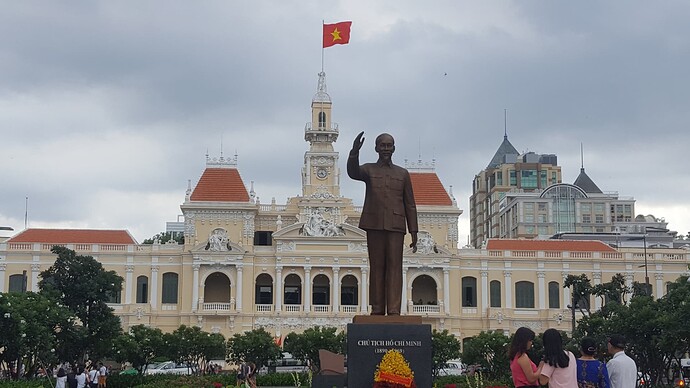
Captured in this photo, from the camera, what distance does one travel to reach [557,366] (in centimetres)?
1064

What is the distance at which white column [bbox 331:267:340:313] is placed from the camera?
214ft

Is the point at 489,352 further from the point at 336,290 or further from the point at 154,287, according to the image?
the point at 154,287

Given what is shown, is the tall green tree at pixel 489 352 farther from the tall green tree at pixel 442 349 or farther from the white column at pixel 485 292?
the white column at pixel 485 292

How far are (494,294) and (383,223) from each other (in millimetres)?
53178

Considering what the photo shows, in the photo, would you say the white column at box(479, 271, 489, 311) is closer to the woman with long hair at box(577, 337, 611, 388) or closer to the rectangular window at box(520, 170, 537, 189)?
the woman with long hair at box(577, 337, 611, 388)

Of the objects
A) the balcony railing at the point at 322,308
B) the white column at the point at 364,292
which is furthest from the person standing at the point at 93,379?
the white column at the point at 364,292

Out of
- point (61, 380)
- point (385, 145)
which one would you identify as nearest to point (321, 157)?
point (61, 380)

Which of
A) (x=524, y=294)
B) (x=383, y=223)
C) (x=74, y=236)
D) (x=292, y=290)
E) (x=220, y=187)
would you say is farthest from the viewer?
(x=74, y=236)

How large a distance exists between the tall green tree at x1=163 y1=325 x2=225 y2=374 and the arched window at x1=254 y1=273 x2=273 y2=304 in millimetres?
16979

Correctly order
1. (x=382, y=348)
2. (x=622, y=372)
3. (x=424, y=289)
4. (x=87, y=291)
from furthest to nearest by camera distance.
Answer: (x=424, y=289) → (x=87, y=291) → (x=382, y=348) → (x=622, y=372)

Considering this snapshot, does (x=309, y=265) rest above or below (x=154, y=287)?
above

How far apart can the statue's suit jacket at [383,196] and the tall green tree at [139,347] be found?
3115 centimetres

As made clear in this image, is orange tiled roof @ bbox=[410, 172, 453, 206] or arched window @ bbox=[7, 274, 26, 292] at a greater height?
orange tiled roof @ bbox=[410, 172, 453, 206]

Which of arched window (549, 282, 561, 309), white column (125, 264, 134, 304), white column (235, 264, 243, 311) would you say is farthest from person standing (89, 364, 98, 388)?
arched window (549, 282, 561, 309)
